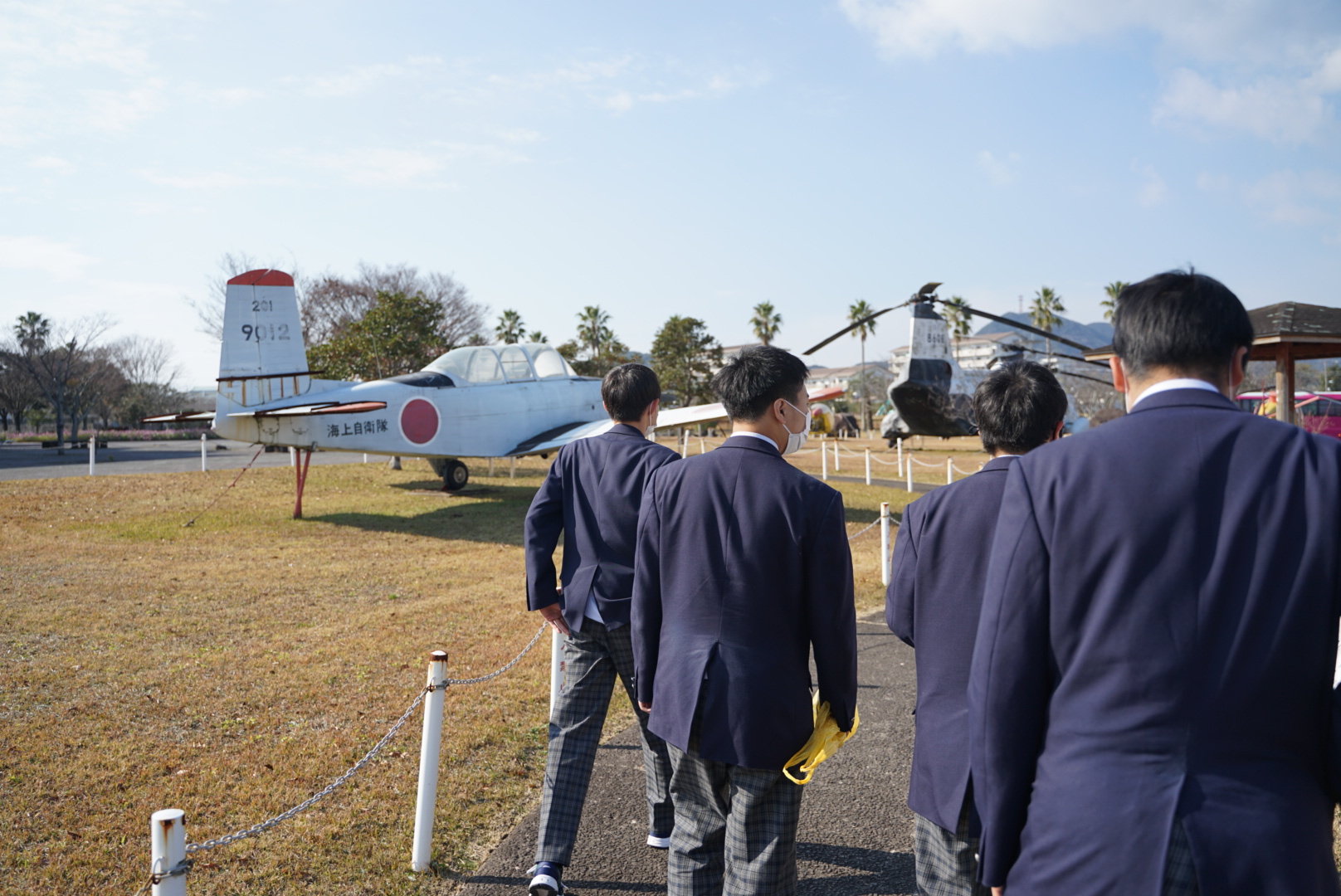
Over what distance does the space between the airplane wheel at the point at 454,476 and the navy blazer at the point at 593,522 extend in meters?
13.5

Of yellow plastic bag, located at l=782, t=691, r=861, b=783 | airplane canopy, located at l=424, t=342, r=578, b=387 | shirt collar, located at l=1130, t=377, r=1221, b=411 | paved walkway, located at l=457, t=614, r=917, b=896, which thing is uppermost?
airplane canopy, located at l=424, t=342, r=578, b=387

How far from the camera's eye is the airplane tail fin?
44.6 feet

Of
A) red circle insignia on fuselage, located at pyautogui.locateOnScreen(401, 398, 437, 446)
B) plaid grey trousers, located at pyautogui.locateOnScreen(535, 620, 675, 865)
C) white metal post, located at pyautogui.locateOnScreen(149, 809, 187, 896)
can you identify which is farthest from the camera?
red circle insignia on fuselage, located at pyautogui.locateOnScreen(401, 398, 437, 446)

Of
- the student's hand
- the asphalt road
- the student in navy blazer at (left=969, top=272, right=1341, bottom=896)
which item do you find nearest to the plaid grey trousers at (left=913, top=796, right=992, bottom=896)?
the student in navy blazer at (left=969, top=272, right=1341, bottom=896)

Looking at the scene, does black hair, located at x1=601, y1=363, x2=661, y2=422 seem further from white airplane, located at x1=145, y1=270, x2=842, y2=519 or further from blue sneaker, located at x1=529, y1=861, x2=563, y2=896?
white airplane, located at x1=145, y1=270, x2=842, y2=519

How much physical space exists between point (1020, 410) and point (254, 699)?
17.0ft

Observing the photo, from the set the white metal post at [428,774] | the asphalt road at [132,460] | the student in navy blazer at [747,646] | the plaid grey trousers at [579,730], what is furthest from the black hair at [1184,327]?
the asphalt road at [132,460]

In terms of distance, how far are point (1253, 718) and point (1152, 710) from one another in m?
0.16

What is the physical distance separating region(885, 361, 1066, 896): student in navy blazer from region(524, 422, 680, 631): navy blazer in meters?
1.22

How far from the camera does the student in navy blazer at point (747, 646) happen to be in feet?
7.74

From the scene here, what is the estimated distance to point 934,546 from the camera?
2.37 meters

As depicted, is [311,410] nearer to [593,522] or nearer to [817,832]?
[593,522]

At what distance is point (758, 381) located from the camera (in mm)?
2613

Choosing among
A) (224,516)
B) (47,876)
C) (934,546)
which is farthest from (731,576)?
(224,516)
